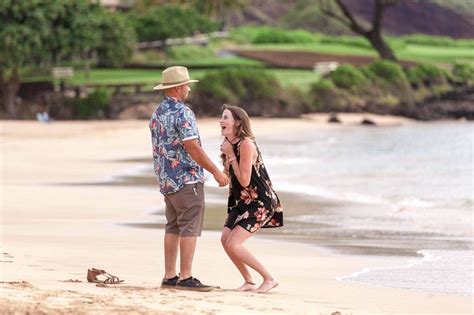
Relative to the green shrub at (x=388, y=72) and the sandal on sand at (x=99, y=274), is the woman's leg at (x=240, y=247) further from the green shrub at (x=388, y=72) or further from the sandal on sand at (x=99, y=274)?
the green shrub at (x=388, y=72)

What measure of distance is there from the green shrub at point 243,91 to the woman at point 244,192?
40179 mm

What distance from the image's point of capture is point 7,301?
8148 mm

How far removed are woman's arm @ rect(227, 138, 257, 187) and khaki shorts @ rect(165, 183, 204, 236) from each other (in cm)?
32

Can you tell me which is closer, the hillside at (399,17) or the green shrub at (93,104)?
the green shrub at (93,104)

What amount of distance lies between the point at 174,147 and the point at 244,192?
2.19ft

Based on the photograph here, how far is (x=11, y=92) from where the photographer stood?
45.9 metres

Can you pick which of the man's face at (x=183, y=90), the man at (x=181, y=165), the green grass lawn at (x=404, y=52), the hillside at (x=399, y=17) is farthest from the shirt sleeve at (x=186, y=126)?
the hillside at (x=399, y=17)

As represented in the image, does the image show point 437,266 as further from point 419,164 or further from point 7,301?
point 419,164

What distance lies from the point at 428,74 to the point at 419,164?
30337mm

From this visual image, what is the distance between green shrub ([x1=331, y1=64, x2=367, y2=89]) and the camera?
183 feet

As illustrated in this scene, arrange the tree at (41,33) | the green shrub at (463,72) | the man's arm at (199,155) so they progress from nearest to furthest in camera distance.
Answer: the man's arm at (199,155), the tree at (41,33), the green shrub at (463,72)

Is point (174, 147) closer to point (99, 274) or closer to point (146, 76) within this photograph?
point (99, 274)

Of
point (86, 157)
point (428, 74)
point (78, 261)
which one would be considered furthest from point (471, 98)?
point (78, 261)

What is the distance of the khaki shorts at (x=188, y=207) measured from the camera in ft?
32.1
